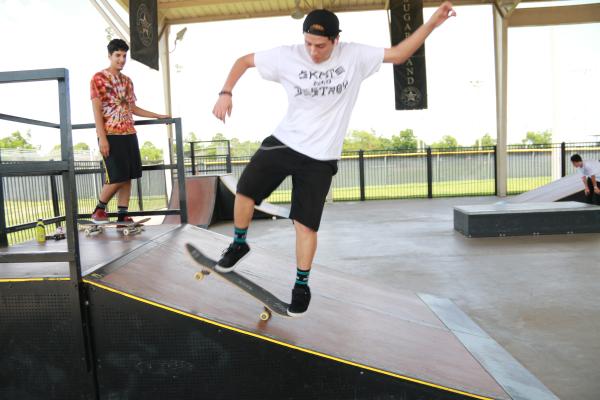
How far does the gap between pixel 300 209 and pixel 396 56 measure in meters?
0.97

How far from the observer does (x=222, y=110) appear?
2543mm

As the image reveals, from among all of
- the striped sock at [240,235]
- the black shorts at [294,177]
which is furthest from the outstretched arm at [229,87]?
the striped sock at [240,235]

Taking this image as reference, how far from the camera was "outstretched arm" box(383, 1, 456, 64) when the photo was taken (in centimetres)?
241

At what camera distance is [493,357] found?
3.01 m

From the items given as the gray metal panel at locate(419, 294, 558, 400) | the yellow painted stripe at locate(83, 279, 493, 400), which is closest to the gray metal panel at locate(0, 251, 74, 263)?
the yellow painted stripe at locate(83, 279, 493, 400)

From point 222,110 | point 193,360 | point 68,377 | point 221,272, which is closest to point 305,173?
point 222,110

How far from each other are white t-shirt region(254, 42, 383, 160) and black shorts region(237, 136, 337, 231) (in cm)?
6

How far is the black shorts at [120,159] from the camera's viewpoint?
13.4 ft

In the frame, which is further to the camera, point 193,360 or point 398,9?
point 398,9

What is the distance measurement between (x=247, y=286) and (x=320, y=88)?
1.17 meters

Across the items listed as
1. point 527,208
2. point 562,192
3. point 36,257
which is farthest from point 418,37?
point 562,192

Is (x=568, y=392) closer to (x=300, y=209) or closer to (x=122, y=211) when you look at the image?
(x=300, y=209)

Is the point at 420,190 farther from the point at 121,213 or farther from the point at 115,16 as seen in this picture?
the point at 121,213

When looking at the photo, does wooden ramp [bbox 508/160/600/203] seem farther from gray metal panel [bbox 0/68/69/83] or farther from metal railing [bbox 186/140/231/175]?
gray metal panel [bbox 0/68/69/83]
